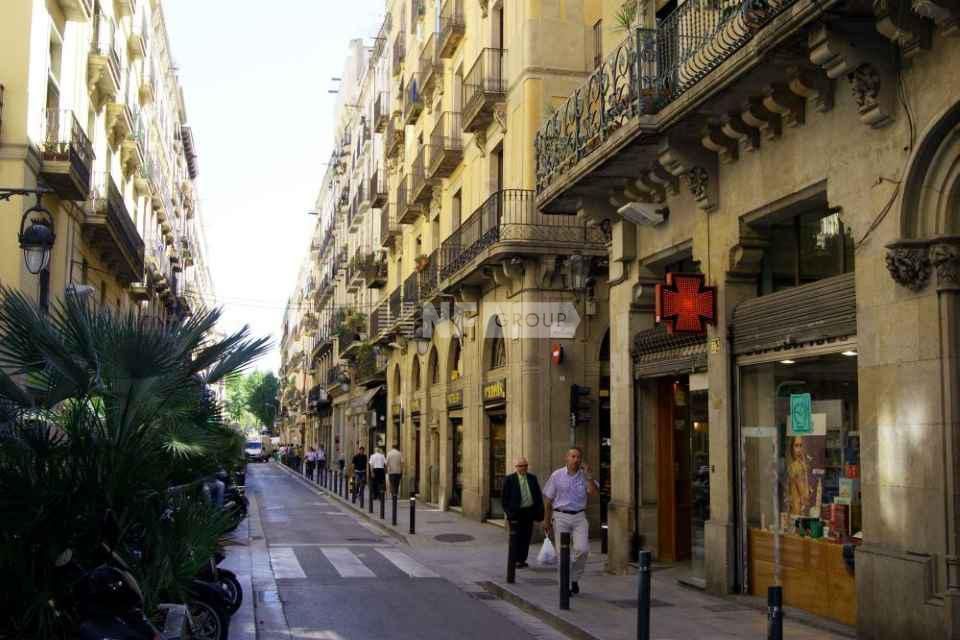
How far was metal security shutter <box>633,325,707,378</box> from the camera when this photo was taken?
529 inches

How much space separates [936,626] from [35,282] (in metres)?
17.7

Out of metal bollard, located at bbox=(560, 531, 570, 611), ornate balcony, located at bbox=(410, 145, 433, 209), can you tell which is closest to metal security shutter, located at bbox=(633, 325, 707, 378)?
metal bollard, located at bbox=(560, 531, 570, 611)

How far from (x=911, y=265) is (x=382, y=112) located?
3466 cm

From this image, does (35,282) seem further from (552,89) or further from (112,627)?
(112,627)

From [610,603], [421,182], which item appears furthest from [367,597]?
[421,182]

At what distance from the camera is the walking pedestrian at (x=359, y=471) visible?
31.3 m

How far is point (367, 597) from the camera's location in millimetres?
12914

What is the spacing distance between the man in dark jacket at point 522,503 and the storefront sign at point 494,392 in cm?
764

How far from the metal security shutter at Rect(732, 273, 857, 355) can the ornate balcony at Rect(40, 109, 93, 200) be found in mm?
14169

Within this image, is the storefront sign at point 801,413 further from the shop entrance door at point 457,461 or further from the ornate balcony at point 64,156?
the shop entrance door at point 457,461

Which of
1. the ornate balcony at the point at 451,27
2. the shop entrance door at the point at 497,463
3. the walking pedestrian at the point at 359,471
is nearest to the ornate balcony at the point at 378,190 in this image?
the walking pedestrian at the point at 359,471

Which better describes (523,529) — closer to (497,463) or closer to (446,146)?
(497,463)

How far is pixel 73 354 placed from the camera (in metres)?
7.54

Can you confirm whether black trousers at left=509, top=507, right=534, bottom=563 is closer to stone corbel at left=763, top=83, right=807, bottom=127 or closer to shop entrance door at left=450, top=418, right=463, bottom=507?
stone corbel at left=763, top=83, right=807, bottom=127
